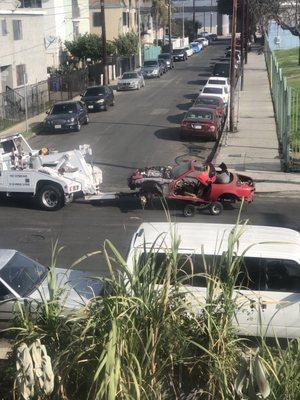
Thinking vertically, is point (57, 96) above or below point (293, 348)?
below

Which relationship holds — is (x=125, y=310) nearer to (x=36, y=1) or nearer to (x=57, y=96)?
(x=57, y=96)

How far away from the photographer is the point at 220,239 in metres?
9.20

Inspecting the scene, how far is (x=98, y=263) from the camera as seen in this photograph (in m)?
13.4

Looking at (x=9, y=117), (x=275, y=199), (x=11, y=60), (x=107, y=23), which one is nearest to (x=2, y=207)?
(x=275, y=199)

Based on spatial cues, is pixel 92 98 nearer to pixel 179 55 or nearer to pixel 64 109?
pixel 64 109

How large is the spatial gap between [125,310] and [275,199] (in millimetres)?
13916

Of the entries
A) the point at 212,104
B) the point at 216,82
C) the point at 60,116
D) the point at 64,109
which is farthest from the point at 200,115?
the point at 216,82

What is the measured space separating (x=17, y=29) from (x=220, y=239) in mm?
36285

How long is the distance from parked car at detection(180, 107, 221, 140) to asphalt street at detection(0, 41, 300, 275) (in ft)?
1.56

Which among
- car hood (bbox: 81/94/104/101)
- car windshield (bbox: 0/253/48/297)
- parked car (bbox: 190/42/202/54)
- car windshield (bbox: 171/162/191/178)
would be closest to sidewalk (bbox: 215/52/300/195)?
car windshield (bbox: 171/162/191/178)

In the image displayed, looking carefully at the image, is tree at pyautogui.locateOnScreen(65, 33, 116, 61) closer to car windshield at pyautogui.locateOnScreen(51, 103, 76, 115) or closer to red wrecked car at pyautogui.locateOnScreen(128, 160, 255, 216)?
car windshield at pyautogui.locateOnScreen(51, 103, 76, 115)

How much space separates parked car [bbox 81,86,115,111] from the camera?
127 feet

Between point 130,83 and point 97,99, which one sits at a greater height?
point 97,99

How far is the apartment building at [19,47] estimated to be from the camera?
40.6 meters
